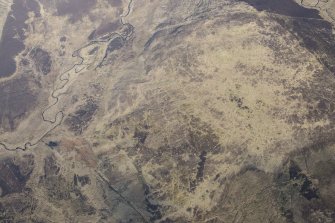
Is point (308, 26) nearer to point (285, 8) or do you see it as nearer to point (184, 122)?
point (285, 8)

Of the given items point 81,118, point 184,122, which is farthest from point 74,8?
point 184,122

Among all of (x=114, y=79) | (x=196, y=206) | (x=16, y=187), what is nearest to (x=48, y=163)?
(x=16, y=187)

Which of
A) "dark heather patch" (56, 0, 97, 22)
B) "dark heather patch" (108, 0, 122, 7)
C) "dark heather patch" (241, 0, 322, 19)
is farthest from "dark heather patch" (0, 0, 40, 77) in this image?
"dark heather patch" (241, 0, 322, 19)

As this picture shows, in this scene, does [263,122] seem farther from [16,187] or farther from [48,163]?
[16,187]

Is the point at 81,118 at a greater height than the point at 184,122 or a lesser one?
lesser

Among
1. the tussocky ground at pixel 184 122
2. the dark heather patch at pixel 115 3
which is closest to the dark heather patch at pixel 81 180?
the tussocky ground at pixel 184 122

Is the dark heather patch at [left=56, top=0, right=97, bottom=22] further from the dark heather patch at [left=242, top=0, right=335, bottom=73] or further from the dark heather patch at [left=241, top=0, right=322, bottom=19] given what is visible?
the dark heather patch at [left=241, top=0, right=322, bottom=19]
